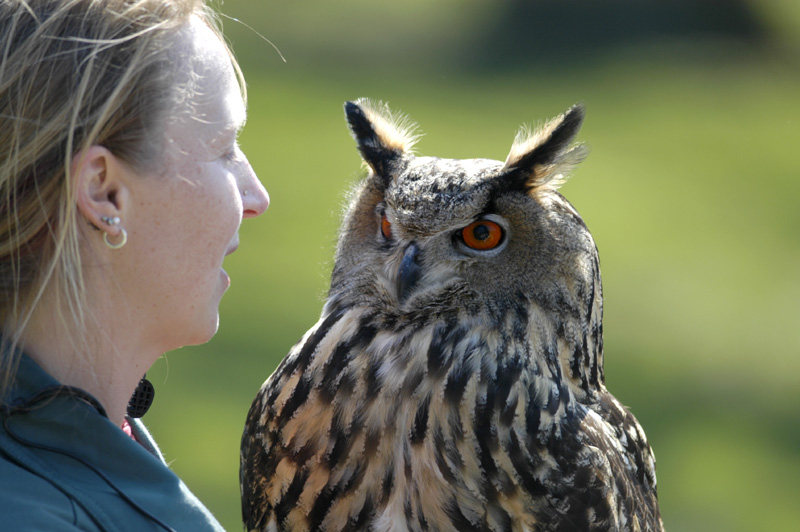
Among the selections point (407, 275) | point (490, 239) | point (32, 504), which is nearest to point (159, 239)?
point (32, 504)

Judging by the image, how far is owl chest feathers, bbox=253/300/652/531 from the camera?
1.39 m

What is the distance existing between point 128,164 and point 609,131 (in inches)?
346

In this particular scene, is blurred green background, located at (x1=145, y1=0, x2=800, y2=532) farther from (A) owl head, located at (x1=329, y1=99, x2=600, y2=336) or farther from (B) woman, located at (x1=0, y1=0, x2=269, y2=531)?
(B) woman, located at (x1=0, y1=0, x2=269, y2=531)

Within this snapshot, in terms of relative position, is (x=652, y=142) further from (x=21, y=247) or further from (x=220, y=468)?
A: (x=21, y=247)

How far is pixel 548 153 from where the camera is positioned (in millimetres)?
1565

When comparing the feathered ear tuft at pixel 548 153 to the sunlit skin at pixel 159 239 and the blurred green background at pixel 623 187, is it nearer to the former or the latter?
the blurred green background at pixel 623 187

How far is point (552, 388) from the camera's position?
4.86 ft

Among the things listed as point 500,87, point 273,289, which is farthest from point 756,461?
point 500,87

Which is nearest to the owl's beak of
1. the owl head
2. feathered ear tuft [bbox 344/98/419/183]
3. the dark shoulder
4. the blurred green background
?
the owl head

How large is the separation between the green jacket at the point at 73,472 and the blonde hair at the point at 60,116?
0.04 meters

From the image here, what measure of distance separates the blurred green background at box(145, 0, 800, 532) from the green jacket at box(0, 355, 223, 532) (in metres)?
0.85

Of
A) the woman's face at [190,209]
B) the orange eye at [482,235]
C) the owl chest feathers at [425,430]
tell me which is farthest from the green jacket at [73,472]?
the orange eye at [482,235]

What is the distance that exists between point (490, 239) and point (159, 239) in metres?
0.63

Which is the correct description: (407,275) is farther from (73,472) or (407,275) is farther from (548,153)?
(73,472)
